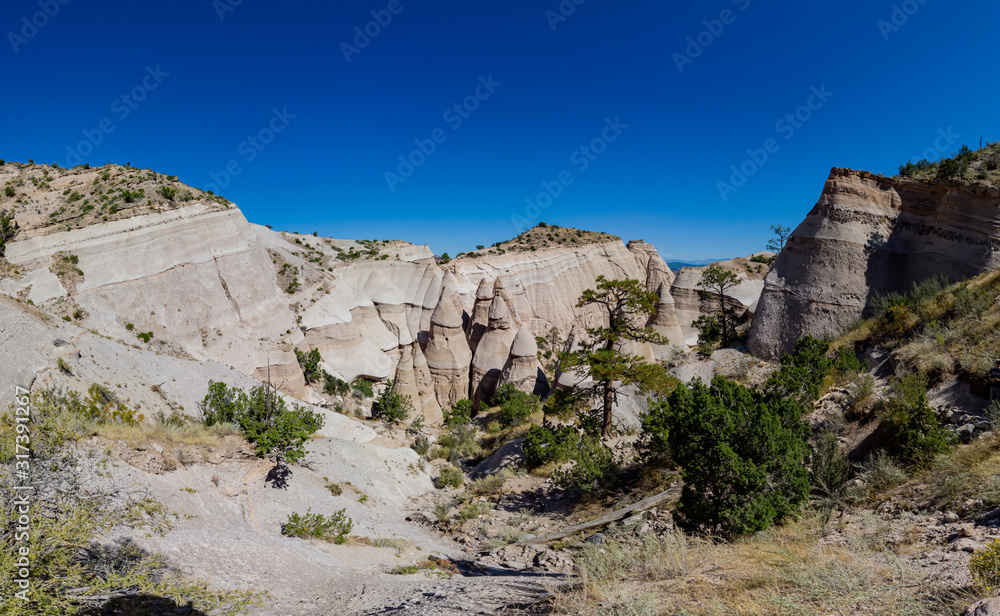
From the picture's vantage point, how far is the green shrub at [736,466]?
622 centimetres

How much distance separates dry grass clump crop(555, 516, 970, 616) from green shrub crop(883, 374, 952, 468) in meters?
2.71

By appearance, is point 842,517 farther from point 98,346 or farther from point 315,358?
point 315,358

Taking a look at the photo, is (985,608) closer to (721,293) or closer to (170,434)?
(170,434)

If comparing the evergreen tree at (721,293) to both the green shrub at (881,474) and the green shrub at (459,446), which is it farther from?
the green shrub at (881,474)

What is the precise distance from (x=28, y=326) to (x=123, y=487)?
9.21 m

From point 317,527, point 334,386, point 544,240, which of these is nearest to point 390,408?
point 334,386

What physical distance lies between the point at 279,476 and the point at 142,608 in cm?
564

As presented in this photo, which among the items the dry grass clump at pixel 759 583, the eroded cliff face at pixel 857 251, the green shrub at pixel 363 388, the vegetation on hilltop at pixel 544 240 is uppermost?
the vegetation on hilltop at pixel 544 240

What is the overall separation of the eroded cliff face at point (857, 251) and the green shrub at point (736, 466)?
13.3m

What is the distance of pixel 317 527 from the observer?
8.05 meters

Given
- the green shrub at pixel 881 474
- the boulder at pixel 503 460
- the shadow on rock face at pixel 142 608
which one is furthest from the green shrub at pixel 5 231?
the green shrub at pixel 881 474

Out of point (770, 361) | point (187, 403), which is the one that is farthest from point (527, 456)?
point (770, 361)

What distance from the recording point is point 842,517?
19.6ft

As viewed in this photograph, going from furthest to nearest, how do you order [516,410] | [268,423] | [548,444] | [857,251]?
[516,410]
[857,251]
[548,444]
[268,423]
